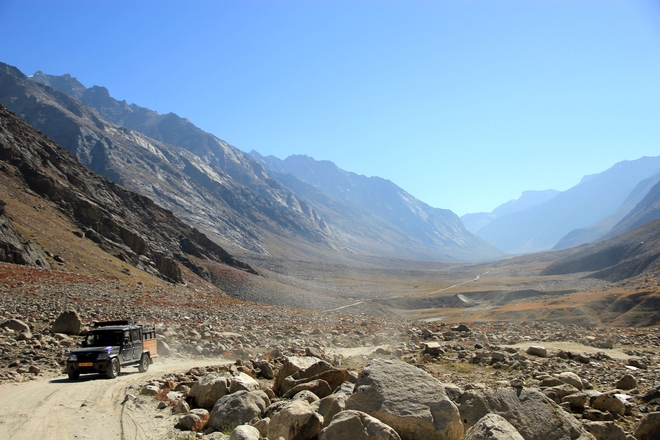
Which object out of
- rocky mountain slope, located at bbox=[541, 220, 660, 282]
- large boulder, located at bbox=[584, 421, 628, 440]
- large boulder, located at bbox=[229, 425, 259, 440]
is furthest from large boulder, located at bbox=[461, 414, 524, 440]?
rocky mountain slope, located at bbox=[541, 220, 660, 282]

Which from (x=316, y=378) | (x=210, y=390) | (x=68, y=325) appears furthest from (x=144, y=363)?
(x=316, y=378)

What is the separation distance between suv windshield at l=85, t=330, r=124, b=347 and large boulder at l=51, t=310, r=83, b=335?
425 centimetres

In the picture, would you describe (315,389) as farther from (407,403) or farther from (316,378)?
(407,403)

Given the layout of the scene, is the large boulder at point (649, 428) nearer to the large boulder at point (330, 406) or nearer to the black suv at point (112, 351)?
the large boulder at point (330, 406)

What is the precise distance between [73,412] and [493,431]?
374 inches

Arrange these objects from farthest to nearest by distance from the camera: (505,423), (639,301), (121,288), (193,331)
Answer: (639,301)
(121,288)
(193,331)
(505,423)

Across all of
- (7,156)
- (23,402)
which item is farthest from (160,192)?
(23,402)

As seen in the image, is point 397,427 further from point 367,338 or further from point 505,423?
point 367,338

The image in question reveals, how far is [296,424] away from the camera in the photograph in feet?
25.3

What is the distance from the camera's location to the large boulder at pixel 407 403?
23.4 feet

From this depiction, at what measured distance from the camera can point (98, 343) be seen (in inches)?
612

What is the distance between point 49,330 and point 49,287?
459 inches

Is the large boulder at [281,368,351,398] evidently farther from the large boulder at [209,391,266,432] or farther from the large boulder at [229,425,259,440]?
the large boulder at [229,425,259,440]

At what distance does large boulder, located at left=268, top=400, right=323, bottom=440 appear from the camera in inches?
301
